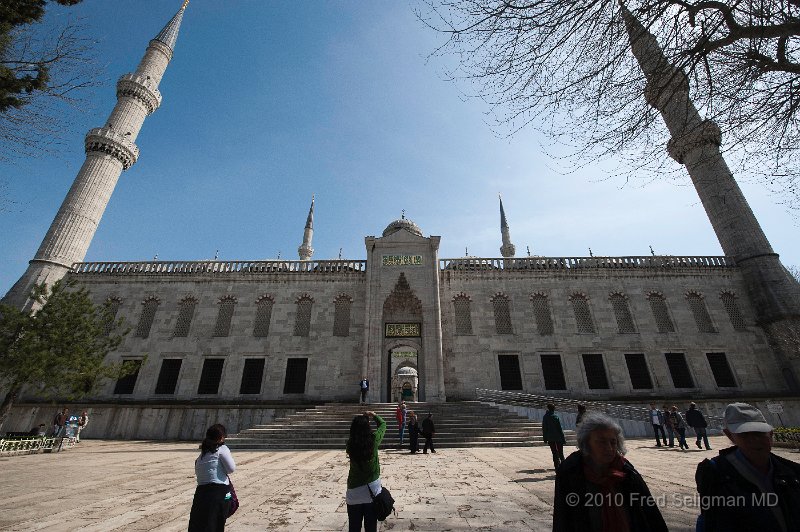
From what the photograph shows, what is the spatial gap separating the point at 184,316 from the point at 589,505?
23678 mm

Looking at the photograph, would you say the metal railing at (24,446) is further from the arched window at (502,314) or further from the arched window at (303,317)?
the arched window at (502,314)

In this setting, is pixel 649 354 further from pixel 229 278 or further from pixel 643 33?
pixel 229 278

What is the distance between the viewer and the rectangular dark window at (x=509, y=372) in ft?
63.3

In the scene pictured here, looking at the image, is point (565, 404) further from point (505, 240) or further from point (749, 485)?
point (505, 240)

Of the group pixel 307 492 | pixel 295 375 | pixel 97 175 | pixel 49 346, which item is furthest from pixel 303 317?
pixel 97 175

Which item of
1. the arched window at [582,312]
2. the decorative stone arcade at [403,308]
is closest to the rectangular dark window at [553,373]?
the arched window at [582,312]

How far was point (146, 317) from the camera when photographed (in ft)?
70.2

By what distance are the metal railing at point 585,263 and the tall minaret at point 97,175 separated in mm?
22601

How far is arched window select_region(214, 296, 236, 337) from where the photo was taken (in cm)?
2094

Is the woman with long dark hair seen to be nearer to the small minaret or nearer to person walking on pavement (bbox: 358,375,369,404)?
person walking on pavement (bbox: 358,375,369,404)

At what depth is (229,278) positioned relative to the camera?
72.7 feet

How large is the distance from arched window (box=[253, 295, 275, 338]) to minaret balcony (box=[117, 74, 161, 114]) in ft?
61.3

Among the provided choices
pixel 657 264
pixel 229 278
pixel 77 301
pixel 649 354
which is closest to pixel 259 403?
pixel 229 278

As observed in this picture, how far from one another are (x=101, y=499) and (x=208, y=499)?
13.8 feet
